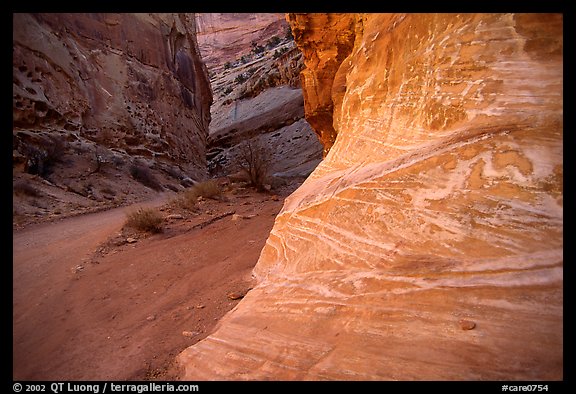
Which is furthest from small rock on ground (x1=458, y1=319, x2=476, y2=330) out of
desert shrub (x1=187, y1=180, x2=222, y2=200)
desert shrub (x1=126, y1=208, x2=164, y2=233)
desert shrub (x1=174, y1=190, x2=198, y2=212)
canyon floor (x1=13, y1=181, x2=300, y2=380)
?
desert shrub (x1=187, y1=180, x2=222, y2=200)

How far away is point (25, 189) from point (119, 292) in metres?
7.02

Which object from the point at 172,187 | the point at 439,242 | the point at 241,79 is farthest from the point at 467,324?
the point at 241,79

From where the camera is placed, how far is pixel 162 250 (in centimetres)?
611

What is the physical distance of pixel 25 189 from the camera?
9.21 meters

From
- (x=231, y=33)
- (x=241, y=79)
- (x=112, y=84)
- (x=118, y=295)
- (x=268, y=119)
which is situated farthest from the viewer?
(x=231, y=33)

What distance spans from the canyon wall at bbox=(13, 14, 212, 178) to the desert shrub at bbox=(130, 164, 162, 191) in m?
1.45

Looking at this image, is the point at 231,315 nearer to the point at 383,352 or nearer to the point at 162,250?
the point at 383,352

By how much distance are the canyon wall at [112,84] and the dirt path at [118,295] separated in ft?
24.7

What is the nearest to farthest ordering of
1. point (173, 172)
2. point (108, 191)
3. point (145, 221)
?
1. point (145, 221)
2. point (108, 191)
3. point (173, 172)

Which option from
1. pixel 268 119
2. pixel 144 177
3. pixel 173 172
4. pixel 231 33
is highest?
pixel 231 33

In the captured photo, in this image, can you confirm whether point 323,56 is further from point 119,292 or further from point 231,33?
point 231,33
